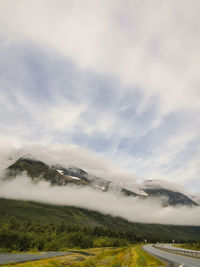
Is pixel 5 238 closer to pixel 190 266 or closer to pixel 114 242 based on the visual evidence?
pixel 190 266

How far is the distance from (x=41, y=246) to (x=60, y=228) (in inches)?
3207

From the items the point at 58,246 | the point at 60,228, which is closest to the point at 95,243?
the point at 60,228

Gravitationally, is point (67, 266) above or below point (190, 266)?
below

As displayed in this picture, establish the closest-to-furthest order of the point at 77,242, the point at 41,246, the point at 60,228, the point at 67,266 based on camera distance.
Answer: the point at 67,266
the point at 41,246
the point at 77,242
the point at 60,228

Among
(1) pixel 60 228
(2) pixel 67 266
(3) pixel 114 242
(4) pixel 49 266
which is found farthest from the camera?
(1) pixel 60 228

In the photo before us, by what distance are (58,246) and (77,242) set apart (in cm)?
2800

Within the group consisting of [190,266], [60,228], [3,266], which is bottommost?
[3,266]

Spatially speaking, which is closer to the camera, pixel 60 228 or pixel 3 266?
pixel 3 266

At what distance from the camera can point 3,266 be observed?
34.4 meters

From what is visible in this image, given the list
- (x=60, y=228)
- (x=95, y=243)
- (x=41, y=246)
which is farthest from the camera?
(x=60, y=228)

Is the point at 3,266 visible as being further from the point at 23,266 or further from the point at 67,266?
the point at 67,266

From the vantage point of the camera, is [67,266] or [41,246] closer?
[67,266]

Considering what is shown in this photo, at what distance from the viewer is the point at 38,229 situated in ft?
500

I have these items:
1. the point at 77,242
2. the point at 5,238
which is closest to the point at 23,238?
the point at 5,238
